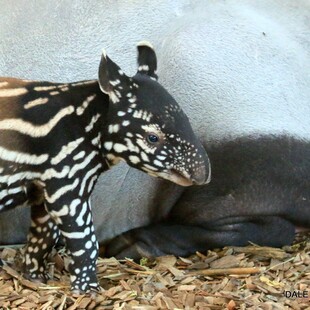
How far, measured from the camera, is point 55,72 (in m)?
2.88

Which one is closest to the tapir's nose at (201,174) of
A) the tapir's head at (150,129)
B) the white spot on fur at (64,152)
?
the tapir's head at (150,129)

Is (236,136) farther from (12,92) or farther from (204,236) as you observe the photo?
(12,92)

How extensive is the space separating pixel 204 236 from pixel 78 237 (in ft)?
2.22

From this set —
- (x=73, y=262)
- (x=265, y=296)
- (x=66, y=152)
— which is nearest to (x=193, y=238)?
(x=265, y=296)

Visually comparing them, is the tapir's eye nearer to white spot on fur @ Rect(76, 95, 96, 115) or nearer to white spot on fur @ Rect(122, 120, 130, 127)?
white spot on fur @ Rect(122, 120, 130, 127)

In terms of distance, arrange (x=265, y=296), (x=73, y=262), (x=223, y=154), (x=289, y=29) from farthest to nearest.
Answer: (x=289, y=29)
(x=223, y=154)
(x=265, y=296)
(x=73, y=262)

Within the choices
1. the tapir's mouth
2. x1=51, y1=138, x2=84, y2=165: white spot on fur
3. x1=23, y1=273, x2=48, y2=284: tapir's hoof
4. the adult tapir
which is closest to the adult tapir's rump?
the adult tapir

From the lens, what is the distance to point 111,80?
2227 millimetres

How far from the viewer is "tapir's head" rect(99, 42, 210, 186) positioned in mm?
2225

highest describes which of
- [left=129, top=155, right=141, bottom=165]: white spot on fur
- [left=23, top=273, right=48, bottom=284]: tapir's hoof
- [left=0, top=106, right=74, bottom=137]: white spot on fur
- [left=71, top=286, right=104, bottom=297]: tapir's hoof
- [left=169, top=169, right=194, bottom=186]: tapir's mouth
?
[left=0, top=106, right=74, bottom=137]: white spot on fur

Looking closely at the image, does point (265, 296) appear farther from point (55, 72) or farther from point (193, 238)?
point (55, 72)

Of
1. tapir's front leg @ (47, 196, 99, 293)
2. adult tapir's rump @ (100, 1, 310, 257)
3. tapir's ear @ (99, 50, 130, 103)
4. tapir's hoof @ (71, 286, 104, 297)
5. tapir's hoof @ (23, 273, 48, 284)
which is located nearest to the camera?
tapir's ear @ (99, 50, 130, 103)

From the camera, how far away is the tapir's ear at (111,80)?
2211 millimetres

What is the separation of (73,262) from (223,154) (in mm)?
730
